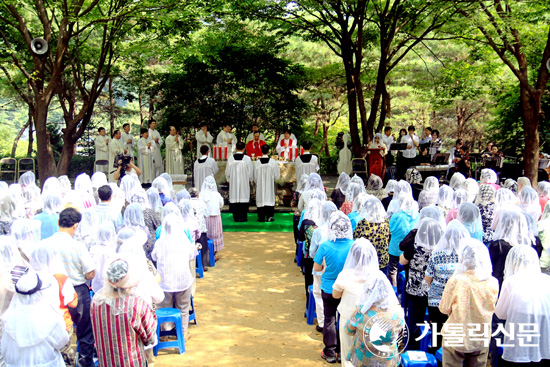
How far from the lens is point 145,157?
51.4 feet

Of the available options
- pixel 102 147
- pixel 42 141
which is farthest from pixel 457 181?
pixel 102 147

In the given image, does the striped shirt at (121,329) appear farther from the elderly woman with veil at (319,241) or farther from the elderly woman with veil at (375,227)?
the elderly woman with veil at (375,227)

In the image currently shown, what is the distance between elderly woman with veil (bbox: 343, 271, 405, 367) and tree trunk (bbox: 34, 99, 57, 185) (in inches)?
394

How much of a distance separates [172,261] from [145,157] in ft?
35.6

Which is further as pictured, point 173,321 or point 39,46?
point 39,46

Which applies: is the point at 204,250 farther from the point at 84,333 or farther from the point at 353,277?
the point at 353,277

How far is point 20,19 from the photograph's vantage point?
11.1 meters

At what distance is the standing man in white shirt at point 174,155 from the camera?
621 inches

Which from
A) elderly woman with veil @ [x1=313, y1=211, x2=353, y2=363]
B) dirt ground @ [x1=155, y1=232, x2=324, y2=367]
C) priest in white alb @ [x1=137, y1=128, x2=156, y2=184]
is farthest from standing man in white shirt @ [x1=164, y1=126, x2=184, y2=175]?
elderly woman with veil @ [x1=313, y1=211, x2=353, y2=363]

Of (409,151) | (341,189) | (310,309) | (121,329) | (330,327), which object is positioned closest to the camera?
(121,329)

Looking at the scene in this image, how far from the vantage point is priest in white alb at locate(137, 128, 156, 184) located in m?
15.5

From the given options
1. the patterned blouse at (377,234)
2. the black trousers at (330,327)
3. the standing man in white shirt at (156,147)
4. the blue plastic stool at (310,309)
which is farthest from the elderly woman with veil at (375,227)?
the standing man in white shirt at (156,147)

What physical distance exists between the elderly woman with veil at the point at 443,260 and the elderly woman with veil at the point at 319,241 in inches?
48.4

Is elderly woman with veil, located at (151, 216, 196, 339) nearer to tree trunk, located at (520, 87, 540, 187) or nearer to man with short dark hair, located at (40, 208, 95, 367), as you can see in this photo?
man with short dark hair, located at (40, 208, 95, 367)
